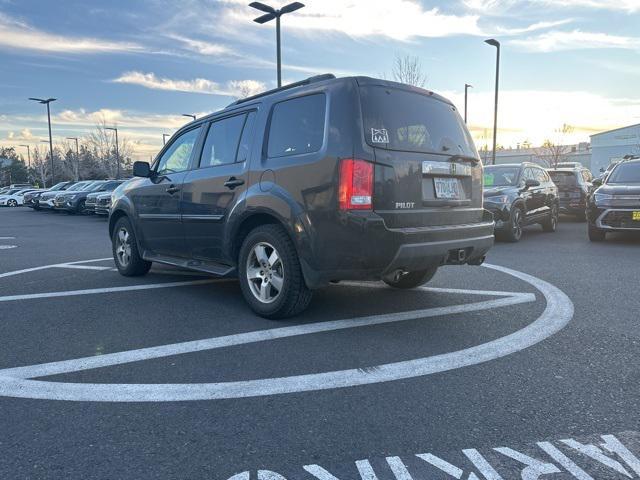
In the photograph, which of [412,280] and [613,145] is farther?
[613,145]

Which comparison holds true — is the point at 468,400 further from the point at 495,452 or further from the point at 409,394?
the point at 495,452

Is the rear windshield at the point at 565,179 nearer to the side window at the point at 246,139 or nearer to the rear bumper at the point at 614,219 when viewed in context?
the rear bumper at the point at 614,219

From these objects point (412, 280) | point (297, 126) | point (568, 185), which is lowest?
point (412, 280)

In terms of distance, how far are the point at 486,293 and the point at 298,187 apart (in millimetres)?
2511

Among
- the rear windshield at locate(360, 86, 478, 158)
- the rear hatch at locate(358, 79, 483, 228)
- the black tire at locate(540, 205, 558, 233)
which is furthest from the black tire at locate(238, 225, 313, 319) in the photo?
the black tire at locate(540, 205, 558, 233)

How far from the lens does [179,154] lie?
6.01m

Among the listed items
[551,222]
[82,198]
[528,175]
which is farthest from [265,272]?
[82,198]

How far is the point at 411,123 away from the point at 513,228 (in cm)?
638

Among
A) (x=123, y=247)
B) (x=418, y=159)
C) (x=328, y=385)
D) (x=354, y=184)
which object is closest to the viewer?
(x=328, y=385)

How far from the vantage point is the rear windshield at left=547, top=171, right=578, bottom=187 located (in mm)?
14430

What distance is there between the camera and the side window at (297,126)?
4.25 m

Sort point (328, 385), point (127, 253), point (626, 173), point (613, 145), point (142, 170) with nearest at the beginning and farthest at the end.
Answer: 1. point (328, 385)
2. point (142, 170)
3. point (127, 253)
4. point (626, 173)
5. point (613, 145)

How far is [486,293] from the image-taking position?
18.1 feet

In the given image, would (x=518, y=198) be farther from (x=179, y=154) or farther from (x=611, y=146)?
(x=611, y=146)
